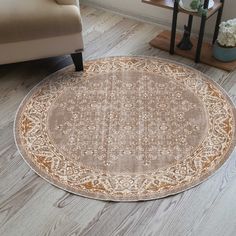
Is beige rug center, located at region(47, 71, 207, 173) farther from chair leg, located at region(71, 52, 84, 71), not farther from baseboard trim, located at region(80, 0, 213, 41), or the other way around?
baseboard trim, located at region(80, 0, 213, 41)

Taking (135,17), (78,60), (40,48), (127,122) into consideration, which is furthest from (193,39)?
(40,48)

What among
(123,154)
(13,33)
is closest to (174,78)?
(123,154)

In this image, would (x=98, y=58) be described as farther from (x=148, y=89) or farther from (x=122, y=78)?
(x=148, y=89)

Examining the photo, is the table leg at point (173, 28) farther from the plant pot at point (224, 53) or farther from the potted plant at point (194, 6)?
the plant pot at point (224, 53)

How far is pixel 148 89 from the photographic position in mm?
2090

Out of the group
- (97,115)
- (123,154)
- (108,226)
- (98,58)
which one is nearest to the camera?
(108,226)

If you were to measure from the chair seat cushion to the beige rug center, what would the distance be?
0.36m

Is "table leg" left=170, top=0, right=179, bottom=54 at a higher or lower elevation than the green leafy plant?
lower

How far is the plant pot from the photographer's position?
2.19 meters

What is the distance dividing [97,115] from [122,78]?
0.37 m

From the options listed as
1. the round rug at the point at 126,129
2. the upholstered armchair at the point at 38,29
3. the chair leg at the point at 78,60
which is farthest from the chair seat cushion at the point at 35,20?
the round rug at the point at 126,129

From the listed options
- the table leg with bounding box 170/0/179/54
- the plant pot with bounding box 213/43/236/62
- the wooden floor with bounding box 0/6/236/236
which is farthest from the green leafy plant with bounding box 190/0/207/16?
the wooden floor with bounding box 0/6/236/236

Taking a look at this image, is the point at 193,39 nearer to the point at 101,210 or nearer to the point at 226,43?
the point at 226,43

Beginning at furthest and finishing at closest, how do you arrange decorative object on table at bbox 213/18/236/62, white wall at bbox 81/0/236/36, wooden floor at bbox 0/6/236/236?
1. white wall at bbox 81/0/236/36
2. decorative object on table at bbox 213/18/236/62
3. wooden floor at bbox 0/6/236/236
